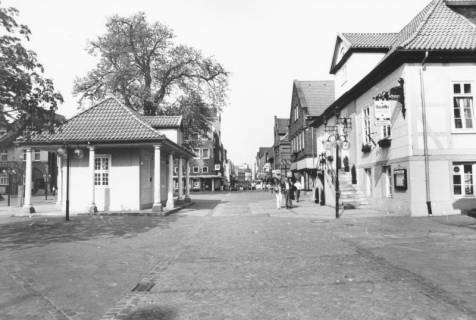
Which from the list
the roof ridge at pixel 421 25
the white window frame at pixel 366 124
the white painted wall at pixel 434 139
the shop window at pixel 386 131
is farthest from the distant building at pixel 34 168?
the roof ridge at pixel 421 25

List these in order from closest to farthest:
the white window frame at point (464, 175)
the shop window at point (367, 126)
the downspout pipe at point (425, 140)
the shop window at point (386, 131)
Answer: the downspout pipe at point (425, 140), the white window frame at point (464, 175), the shop window at point (386, 131), the shop window at point (367, 126)

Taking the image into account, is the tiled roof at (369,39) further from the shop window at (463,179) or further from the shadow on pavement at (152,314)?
the shadow on pavement at (152,314)

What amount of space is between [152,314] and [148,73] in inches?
1464

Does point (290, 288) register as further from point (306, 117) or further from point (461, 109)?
point (306, 117)

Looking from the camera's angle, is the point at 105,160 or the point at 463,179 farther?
the point at 105,160

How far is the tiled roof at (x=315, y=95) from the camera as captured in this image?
42.0 m

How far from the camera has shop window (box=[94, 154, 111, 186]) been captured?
21.1 meters

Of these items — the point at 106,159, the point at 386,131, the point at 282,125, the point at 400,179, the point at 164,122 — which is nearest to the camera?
the point at 400,179

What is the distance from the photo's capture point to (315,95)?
4384 centimetres

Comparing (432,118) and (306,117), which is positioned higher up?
(306,117)

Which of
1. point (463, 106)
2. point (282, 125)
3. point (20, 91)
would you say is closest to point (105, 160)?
point (20, 91)

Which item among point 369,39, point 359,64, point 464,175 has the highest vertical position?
point 369,39

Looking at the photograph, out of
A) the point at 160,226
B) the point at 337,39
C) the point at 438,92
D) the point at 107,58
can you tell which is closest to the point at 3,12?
the point at 160,226

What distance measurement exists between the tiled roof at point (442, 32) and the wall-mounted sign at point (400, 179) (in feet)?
15.9
